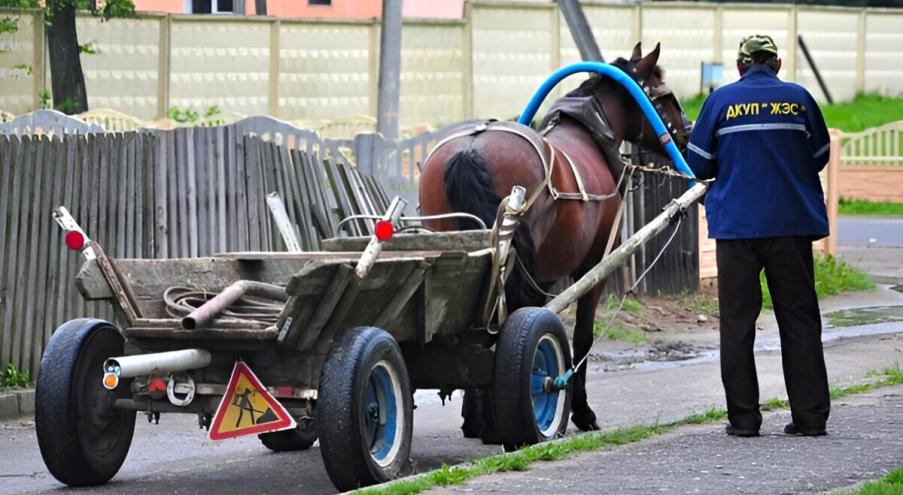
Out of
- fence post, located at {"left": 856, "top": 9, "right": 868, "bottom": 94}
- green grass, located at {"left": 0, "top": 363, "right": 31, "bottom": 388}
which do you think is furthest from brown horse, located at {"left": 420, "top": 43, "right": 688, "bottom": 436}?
fence post, located at {"left": 856, "top": 9, "right": 868, "bottom": 94}

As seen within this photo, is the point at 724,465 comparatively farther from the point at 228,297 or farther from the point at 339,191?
the point at 339,191

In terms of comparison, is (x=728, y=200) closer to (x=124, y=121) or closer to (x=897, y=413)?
(x=897, y=413)

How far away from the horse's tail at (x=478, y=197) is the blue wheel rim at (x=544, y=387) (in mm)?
783

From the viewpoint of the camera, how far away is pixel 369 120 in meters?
27.1

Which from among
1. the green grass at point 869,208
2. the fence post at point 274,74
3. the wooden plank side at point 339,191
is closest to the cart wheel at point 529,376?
the wooden plank side at point 339,191

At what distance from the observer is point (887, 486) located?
679 cm

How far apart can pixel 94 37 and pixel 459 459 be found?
2349 cm

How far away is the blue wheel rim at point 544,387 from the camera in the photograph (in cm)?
890

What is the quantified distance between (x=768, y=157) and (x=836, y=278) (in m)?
10.1

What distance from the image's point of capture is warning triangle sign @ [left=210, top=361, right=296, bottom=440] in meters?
7.54

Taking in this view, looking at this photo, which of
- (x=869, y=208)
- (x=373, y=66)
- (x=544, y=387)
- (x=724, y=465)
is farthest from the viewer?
(x=373, y=66)

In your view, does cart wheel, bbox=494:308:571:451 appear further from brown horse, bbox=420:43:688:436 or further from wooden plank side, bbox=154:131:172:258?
wooden plank side, bbox=154:131:172:258

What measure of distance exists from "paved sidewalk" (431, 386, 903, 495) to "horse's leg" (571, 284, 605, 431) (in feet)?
4.18

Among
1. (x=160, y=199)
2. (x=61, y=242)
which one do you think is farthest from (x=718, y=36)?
(x=61, y=242)
